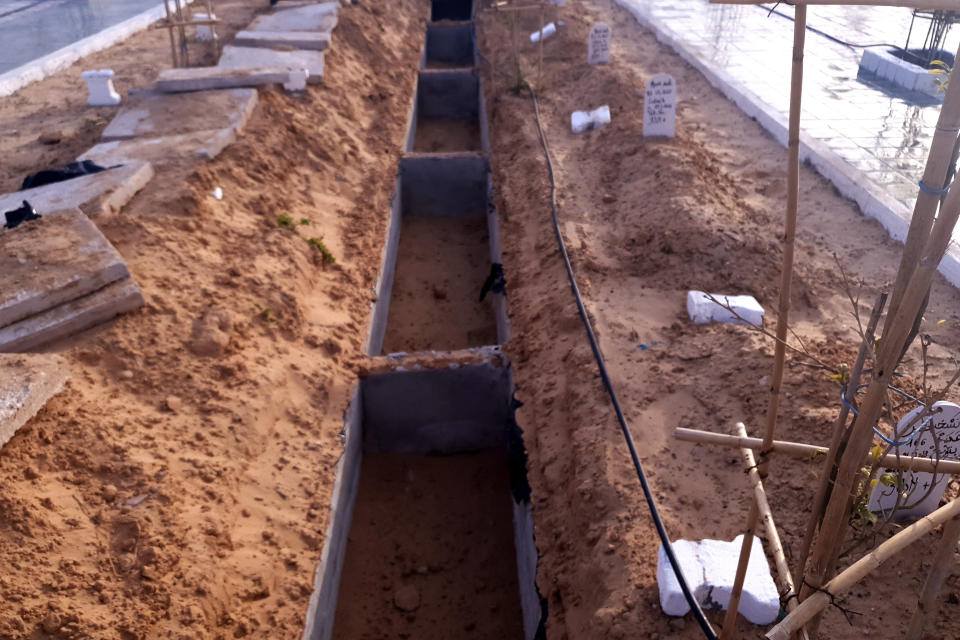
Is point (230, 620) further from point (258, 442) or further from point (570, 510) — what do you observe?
point (570, 510)

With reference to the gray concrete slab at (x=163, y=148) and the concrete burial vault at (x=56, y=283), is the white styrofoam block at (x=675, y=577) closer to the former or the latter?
the concrete burial vault at (x=56, y=283)

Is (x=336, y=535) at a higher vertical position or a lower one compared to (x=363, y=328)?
lower

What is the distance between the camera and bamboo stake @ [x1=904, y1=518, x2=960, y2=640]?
1.89 m

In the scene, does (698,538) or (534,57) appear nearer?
(698,538)

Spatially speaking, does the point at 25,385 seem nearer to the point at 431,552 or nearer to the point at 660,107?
the point at 431,552

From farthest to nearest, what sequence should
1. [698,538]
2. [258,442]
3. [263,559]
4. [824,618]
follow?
[258,442] → [263,559] → [698,538] → [824,618]

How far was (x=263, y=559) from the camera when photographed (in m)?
3.56

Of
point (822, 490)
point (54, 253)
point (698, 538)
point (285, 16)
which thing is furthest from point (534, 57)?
point (822, 490)

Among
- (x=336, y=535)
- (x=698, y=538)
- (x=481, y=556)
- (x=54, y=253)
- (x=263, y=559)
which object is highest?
(x=54, y=253)

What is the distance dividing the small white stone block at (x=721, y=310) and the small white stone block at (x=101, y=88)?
6.64 metres

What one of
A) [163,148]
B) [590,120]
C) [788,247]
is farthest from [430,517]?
[590,120]

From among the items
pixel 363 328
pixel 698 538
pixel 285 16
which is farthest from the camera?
pixel 285 16

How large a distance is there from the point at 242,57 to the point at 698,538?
25.8 feet

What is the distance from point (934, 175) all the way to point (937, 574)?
45.0 inches
